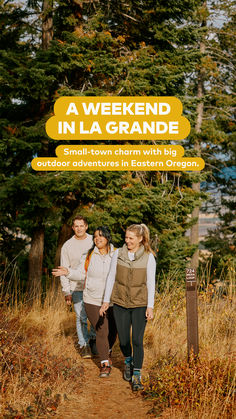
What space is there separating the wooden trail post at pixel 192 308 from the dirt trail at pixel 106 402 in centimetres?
76

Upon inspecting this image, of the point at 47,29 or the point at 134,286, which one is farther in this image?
the point at 47,29

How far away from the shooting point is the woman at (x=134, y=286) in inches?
184

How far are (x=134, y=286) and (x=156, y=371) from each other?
3.66 ft

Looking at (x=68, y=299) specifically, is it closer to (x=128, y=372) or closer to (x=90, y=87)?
(x=128, y=372)

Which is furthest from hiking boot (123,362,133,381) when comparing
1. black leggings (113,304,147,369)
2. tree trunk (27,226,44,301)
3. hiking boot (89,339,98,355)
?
tree trunk (27,226,44,301)

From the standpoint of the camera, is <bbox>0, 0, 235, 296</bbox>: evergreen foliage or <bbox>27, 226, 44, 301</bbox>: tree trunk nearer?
<bbox>0, 0, 235, 296</bbox>: evergreen foliage

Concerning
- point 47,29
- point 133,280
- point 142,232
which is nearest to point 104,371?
point 133,280

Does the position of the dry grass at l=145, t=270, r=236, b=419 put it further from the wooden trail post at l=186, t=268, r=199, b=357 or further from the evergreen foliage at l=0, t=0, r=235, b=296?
the evergreen foliage at l=0, t=0, r=235, b=296

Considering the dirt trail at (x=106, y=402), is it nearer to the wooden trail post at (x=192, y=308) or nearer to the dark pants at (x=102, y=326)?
the dark pants at (x=102, y=326)

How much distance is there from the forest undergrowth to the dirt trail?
9cm

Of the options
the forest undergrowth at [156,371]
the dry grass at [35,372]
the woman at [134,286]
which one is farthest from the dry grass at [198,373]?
the dry grass at [35,372]

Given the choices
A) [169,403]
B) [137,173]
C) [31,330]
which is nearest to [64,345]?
[31,330]

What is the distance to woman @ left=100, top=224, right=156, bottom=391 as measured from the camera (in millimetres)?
4680

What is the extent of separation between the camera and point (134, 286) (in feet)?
15.3
